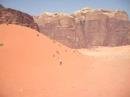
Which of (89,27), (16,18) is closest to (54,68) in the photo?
(89,27)

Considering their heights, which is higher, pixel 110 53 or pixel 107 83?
pixel 110 53

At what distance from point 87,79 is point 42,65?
52 cm

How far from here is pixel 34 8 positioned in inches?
125

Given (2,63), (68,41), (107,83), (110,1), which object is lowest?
(107,83)

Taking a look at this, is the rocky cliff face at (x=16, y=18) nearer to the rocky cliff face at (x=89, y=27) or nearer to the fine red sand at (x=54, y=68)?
the fine red sand at (x=54, y=68)

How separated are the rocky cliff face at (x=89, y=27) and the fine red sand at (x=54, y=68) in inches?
3.9

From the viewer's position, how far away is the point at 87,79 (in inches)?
123

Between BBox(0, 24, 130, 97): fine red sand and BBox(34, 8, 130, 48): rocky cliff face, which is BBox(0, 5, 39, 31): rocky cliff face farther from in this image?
BBox(34, 8, 130, 48): rocky cliff face

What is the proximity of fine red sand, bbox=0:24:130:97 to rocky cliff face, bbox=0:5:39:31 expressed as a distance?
59mm

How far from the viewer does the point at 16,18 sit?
3207 millimetres

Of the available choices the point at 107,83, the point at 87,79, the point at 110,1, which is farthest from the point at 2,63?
the point at 110,1

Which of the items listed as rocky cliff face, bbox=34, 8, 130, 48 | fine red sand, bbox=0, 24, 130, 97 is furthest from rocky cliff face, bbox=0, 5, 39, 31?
rocky cliff face, bbox=34, 8, 130, 48

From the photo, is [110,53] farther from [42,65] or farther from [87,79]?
[42,65]

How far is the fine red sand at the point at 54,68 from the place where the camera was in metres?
3.08
